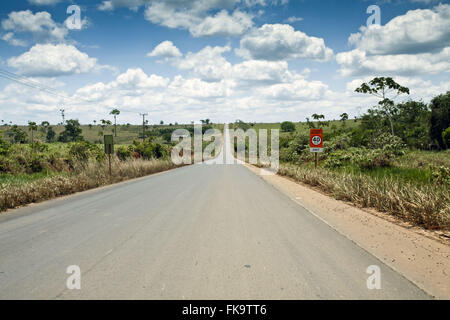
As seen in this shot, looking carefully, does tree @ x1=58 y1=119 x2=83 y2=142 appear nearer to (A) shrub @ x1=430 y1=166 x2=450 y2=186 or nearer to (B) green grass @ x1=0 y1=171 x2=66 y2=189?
(B) green grass @ x1=0 y1=171 x2=66 y2=189

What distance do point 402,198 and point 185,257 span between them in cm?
658

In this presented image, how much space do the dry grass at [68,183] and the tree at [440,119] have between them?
40005 millimetres

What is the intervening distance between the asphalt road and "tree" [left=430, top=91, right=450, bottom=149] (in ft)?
142

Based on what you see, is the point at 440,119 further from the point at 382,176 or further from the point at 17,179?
the point at 17,179

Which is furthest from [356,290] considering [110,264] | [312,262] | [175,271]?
[110,264]

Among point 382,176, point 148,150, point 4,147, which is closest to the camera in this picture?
point 382,176

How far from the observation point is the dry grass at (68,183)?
10.5 meters

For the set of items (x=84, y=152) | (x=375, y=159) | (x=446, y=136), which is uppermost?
(x=446, y=136)

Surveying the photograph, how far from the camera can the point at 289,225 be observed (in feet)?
22.8

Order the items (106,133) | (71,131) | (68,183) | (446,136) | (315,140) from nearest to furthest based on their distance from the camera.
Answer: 1. (68,183)
2. (315,140)
3. (446,136)
4. (71,131)
5. (106,133)

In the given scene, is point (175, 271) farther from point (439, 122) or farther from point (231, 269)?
point (439, 122)

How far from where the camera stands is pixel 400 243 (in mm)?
5734

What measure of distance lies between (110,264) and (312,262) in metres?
3.04

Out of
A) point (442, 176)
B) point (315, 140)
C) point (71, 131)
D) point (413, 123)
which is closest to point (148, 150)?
point (315, 140)
